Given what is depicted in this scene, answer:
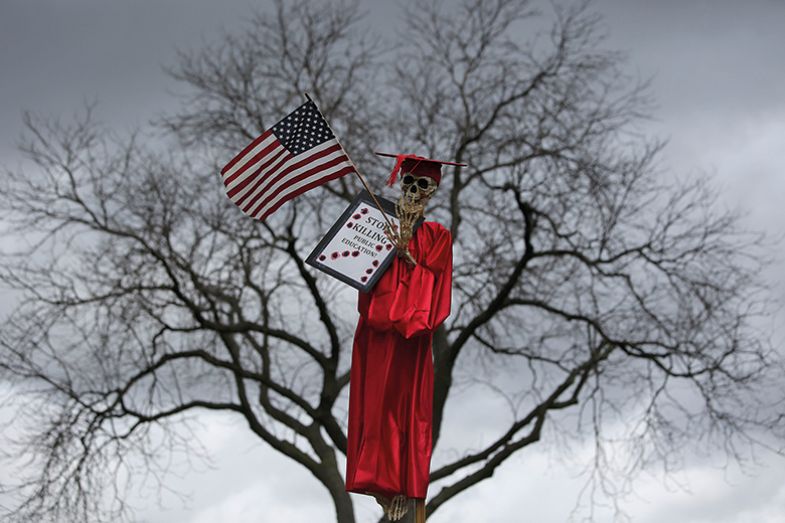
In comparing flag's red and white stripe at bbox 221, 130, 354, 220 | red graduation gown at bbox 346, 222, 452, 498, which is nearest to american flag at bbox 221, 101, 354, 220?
flag's red and white stripe at bbox 221, 130, 354, 220

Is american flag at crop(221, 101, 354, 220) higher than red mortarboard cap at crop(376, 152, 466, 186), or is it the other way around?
american flag at crop(221, 101, 354, 220)

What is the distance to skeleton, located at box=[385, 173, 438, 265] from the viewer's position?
7.45 meters

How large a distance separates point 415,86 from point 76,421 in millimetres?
5244

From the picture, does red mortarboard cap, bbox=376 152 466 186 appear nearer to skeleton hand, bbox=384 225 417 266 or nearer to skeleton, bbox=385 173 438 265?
skeleton, bbox=385 173 438 265

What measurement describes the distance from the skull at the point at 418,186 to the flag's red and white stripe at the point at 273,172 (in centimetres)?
43

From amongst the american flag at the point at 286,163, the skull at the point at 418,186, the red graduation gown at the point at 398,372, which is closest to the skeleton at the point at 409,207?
the skull at the point at 418,186

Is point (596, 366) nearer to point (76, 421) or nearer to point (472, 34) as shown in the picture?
point (472, 34)

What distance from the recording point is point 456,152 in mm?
13352

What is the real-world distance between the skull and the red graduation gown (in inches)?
7.6

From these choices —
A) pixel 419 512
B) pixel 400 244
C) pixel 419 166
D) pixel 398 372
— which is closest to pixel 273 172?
pixel 419 166

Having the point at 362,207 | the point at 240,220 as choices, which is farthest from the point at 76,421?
the point at 362,207

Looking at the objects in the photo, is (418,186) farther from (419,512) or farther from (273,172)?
(419,512)

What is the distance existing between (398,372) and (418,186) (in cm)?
120

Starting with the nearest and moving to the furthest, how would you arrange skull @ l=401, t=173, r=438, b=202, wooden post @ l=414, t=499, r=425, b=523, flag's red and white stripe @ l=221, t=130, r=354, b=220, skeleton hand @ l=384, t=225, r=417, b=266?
1. wooden post @ l=414, t=499, r=425, b=523
2. skeleton hand @ l=384, t=225, r=417, b=266
3. skull @ l=401, t=173, r=438, b=202
4. flag's red and white stripe @ l=221, t=130, r=354, b=220
